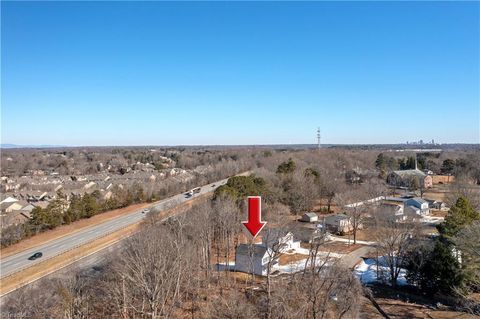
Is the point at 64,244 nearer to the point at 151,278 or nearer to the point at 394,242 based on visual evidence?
the point at 151,278

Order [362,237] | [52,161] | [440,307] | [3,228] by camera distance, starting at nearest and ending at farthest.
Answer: [440,307] → [3,228] → [362,237] → [52,161]

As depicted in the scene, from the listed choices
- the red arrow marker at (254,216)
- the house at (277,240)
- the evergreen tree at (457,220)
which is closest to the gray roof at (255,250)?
the house at (277,240)

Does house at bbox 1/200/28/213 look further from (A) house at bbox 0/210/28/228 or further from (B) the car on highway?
(B) the car on highway

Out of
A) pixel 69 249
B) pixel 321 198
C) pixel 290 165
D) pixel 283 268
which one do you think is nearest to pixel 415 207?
pixel 321 198

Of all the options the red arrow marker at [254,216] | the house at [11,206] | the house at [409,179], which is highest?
the red arrow marker at [254,216]

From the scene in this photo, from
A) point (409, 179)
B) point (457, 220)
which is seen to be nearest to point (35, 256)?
point (457, 220)

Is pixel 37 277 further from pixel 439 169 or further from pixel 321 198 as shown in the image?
pixel 439 169

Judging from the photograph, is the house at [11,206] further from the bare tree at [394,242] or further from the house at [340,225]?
the bare tree at [394,242]
